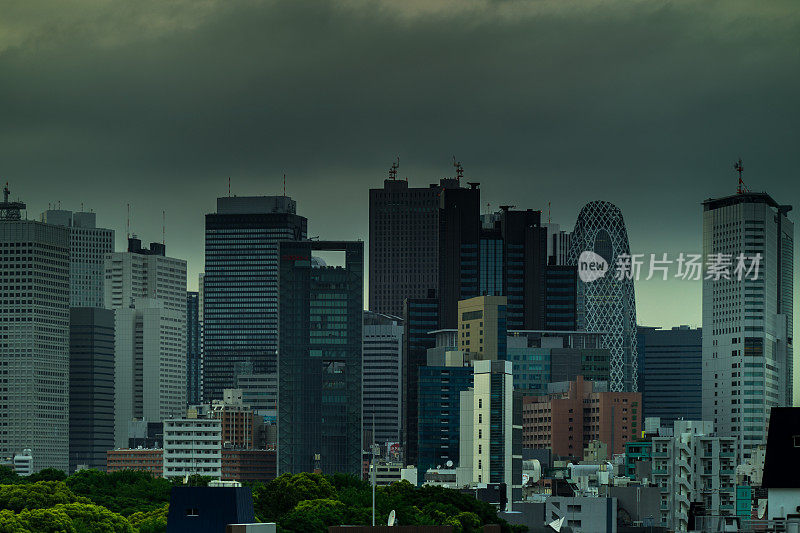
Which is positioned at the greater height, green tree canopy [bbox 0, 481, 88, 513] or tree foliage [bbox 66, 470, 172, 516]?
green tree canopy [bbox 0, 481, 88, 513]

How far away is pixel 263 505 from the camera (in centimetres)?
13050

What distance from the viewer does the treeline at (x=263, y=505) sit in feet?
359

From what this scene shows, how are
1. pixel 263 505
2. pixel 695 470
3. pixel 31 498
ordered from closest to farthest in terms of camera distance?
pixel 31 498, pixel 263 505, pixel 695 470

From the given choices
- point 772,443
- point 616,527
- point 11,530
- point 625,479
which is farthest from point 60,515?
point 625,479

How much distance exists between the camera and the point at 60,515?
11119 centimetres

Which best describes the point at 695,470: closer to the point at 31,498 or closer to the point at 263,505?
the point at 263,505

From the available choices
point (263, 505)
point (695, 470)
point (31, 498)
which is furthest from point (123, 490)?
point (695, 470)

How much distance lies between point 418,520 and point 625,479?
221 feet

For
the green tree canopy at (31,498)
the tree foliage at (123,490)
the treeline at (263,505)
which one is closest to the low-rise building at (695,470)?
the treeline at (263,505)

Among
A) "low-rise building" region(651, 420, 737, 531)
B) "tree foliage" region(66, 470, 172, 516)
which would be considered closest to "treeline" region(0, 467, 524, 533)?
"tree foliage" region(66, 470, 172, 516)

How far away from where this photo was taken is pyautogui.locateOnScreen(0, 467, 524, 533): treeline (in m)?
110

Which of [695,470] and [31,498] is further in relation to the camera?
[695,470]

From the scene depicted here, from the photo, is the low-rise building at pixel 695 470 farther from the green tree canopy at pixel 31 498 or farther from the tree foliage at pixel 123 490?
the green tree canopy at pixel 31 498

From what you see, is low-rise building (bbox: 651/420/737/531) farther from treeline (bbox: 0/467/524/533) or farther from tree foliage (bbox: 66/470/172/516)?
tree foliage (bbox: 66/470/172/516)
